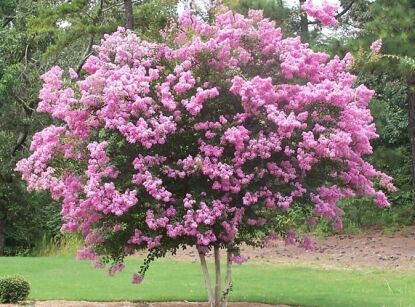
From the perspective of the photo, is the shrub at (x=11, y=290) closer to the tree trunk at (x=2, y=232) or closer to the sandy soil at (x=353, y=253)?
the sandy soil at (x=353, y=253)

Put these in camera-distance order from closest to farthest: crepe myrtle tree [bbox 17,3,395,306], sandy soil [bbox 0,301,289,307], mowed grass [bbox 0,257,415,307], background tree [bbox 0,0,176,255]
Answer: crepe myrtle tree [bbox 17,3,395,306] → sandy soil [bbox 0,301,289,307] → mowed grass [bbox 0,257,415,307] → background tree [bbox 0,0,176,255]

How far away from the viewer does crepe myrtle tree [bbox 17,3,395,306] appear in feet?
23.7

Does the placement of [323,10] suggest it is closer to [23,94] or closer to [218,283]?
[218,283]

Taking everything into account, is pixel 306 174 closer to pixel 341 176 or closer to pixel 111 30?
pixel 341 176

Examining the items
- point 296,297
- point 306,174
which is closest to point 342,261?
point 296,297

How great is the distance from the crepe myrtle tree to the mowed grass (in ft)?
9.29

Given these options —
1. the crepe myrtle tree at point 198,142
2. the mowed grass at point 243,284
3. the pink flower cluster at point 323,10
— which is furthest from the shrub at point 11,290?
the pink flower cluster at point 323,10

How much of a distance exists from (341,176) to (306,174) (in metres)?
0.47

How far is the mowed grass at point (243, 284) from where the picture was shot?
10664mm

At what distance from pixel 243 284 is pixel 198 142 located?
5765 mm

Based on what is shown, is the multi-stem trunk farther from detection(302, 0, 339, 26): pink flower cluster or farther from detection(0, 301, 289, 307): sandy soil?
detection(302, 0, 339, 26): pink flower cluster

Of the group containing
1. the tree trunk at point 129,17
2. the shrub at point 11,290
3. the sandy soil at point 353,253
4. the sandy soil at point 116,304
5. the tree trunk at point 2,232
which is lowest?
the sandy soil at point 116,304

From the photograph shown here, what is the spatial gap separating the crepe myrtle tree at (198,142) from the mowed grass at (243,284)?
283cm

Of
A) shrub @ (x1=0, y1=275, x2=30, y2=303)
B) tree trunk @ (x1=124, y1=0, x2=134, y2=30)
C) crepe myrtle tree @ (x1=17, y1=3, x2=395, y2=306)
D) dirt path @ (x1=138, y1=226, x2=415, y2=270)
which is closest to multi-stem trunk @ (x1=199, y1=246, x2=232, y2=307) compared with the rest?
crepe myrtle tree @ (x1=17, y1=3, x2=395, y2=306)
